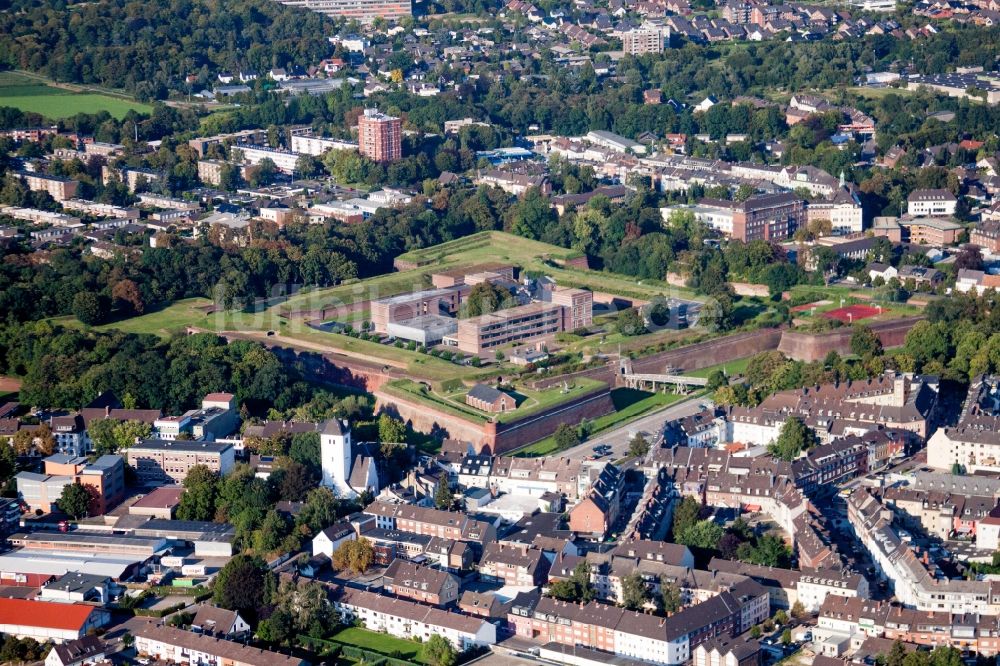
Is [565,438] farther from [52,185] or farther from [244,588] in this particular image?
[52,185]

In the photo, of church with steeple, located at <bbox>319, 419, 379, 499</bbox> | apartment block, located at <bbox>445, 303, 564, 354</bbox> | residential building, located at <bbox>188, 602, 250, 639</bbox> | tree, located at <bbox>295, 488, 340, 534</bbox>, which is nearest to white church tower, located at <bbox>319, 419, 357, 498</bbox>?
church with steeple, located at <bbox>319, 419, 379, 499</bbox>

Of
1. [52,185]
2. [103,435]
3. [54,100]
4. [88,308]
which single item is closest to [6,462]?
[103,435]

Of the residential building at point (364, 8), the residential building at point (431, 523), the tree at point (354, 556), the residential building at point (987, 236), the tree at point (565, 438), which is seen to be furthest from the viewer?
the residential building at point (364, 8)

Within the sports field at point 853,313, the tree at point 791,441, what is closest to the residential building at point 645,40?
the sports field at point 853,313

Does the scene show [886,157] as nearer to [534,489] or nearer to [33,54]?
[534,489]

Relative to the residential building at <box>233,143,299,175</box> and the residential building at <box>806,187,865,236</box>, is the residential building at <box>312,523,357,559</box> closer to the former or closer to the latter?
the residential building at <box>806,187,865,236</box>

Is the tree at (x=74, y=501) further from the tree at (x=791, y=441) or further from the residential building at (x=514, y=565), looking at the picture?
the tree at (x=791, y=441)
